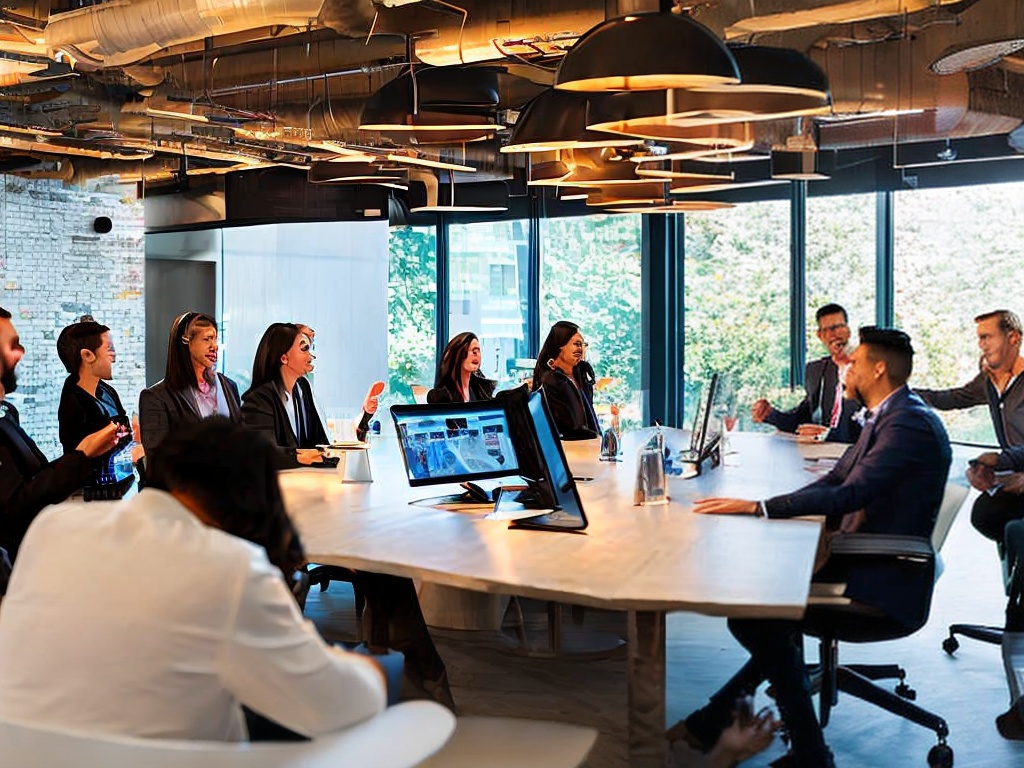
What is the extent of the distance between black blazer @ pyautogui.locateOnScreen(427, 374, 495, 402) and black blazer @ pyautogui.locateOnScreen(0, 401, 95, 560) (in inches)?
127

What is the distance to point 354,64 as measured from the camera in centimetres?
890

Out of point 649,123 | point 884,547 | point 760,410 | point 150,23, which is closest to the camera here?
point 884,547

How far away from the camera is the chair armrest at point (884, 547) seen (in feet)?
14.0

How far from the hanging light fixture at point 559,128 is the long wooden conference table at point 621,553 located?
1448 mm

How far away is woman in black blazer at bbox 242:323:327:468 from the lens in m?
6.36

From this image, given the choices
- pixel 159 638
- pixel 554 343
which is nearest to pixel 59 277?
pixel 554 343

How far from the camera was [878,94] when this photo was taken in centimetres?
779

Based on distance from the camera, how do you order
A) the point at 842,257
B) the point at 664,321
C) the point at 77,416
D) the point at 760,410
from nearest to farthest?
1. the point at 77,416
2. the point at 760,410
3. the point at 842,257
4. the point at 664,321

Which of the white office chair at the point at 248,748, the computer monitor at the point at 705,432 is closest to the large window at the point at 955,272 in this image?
the computer monitor at the point at 705,432

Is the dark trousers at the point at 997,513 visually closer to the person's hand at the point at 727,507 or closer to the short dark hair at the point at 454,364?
the person's hand at the point at 727,507

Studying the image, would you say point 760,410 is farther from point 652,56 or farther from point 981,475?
point 652,56

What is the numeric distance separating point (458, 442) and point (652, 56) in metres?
1.77

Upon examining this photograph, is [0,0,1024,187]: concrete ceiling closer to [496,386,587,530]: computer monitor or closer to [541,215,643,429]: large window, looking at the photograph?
[496,386,587,530]: computer monitor

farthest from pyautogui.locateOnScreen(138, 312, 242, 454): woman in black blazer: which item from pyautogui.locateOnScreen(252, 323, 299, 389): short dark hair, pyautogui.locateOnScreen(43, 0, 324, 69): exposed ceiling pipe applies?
pyautogui.locateOnScreen(43, 0, 324, 69): exposed ceiling pipe
